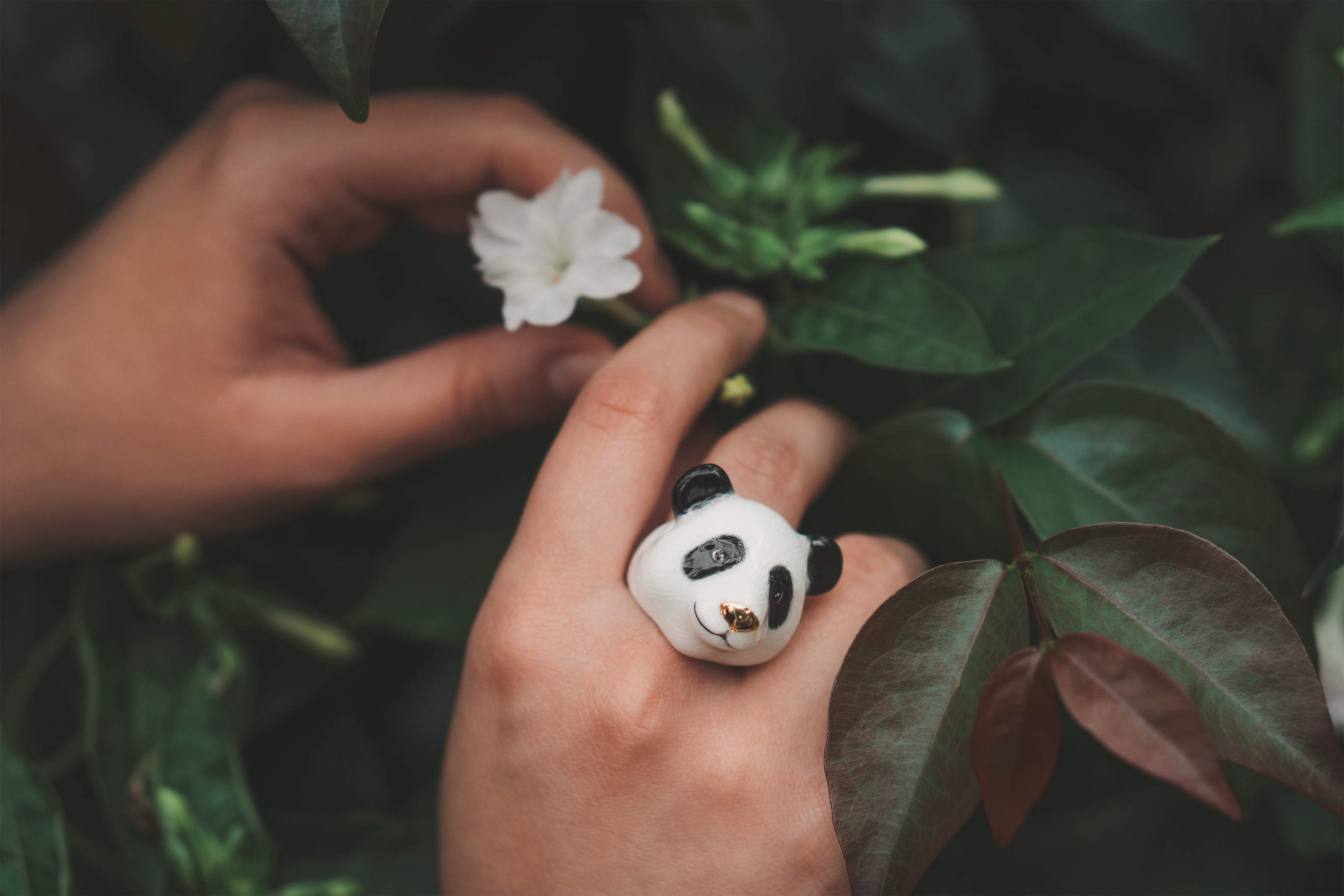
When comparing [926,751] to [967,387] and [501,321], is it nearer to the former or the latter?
[967,387]

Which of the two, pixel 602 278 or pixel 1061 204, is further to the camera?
pixel 1061 204

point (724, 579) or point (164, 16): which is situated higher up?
point (164, 16)

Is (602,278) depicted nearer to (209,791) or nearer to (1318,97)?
(209,791)

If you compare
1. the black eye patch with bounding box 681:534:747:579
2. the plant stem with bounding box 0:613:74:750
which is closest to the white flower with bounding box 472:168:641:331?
the black eye patch with bounding box 681:534:747:579

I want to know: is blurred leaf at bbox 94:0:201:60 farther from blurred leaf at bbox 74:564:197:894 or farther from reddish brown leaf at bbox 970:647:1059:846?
reddish brown leaf at bbox 970:647:1059:846

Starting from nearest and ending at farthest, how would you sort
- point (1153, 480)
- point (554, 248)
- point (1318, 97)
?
point (1153, 480) < point (554, 248) < point (1318, 97)

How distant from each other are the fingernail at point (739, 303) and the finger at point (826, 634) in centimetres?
25

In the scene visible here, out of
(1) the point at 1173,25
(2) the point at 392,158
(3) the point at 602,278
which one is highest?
(2) the point at 392,158

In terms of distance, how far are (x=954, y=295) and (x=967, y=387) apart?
126 millimetres

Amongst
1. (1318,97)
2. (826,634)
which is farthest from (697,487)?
(1318,97)

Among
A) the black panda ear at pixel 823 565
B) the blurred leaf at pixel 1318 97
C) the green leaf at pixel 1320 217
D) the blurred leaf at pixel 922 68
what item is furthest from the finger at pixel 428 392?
the blurred leaf at pixel 1318 97

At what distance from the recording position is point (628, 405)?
697mm

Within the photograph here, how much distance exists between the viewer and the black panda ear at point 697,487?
0.63m

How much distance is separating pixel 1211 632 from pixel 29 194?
1321 millimetres
